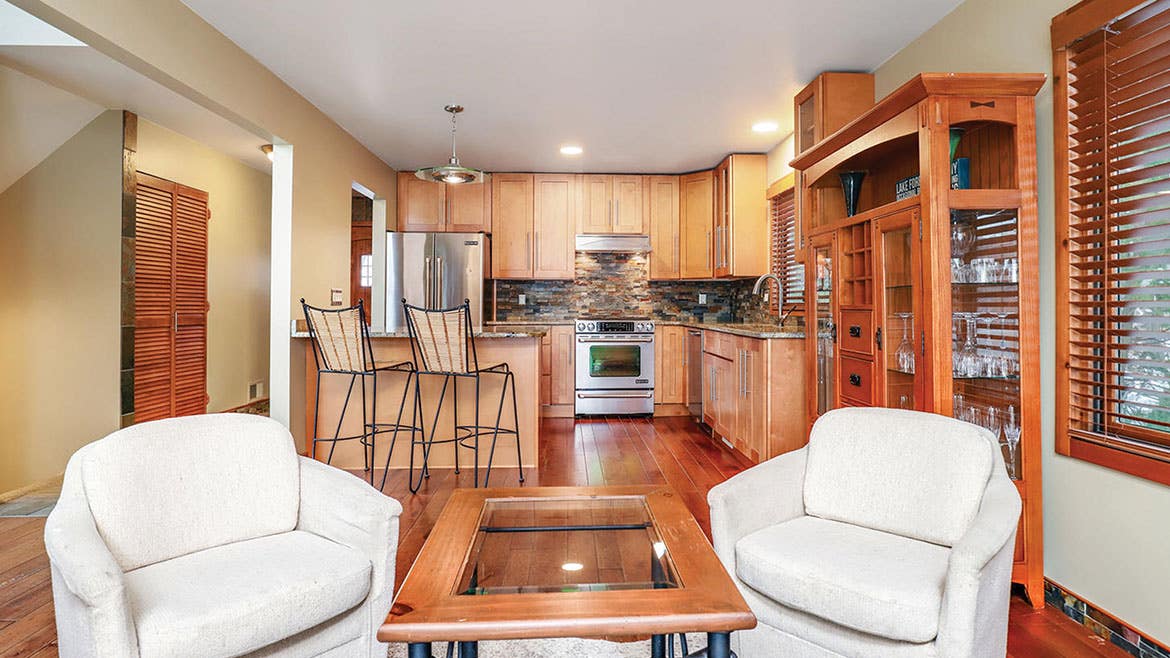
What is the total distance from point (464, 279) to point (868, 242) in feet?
12.5

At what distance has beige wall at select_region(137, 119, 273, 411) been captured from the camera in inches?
198

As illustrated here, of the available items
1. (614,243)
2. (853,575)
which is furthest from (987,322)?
(614,243)

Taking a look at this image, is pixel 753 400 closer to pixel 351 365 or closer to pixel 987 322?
pixel 987 322

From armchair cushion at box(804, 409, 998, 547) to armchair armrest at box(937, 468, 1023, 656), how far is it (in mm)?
172

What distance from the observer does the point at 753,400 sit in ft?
12.4

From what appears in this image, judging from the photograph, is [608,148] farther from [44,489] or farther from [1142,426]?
[44,489]

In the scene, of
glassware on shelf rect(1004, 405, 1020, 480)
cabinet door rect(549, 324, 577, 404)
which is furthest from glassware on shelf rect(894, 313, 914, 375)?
cabinet door rect(549, 324, 577, 404)

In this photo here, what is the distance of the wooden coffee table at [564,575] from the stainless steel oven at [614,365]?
386 cm

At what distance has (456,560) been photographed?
1.30 metres

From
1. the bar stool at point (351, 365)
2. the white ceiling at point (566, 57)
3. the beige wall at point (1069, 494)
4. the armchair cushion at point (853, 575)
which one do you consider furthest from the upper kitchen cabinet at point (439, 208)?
the armchair cushion at point (853, 575)

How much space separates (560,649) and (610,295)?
15.8 feet

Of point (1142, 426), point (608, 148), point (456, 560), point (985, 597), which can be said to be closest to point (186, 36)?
point (456, 560)

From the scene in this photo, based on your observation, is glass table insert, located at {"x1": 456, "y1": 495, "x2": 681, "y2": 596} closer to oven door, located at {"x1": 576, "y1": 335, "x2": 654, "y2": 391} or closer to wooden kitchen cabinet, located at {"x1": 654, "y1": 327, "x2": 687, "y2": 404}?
oven door, located at {"x1": 576, "y1": 335, "x2": 654, "y2": 391}

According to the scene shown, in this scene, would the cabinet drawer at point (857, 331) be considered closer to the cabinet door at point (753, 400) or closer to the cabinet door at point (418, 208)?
the cabinet door at point (753, 400)
